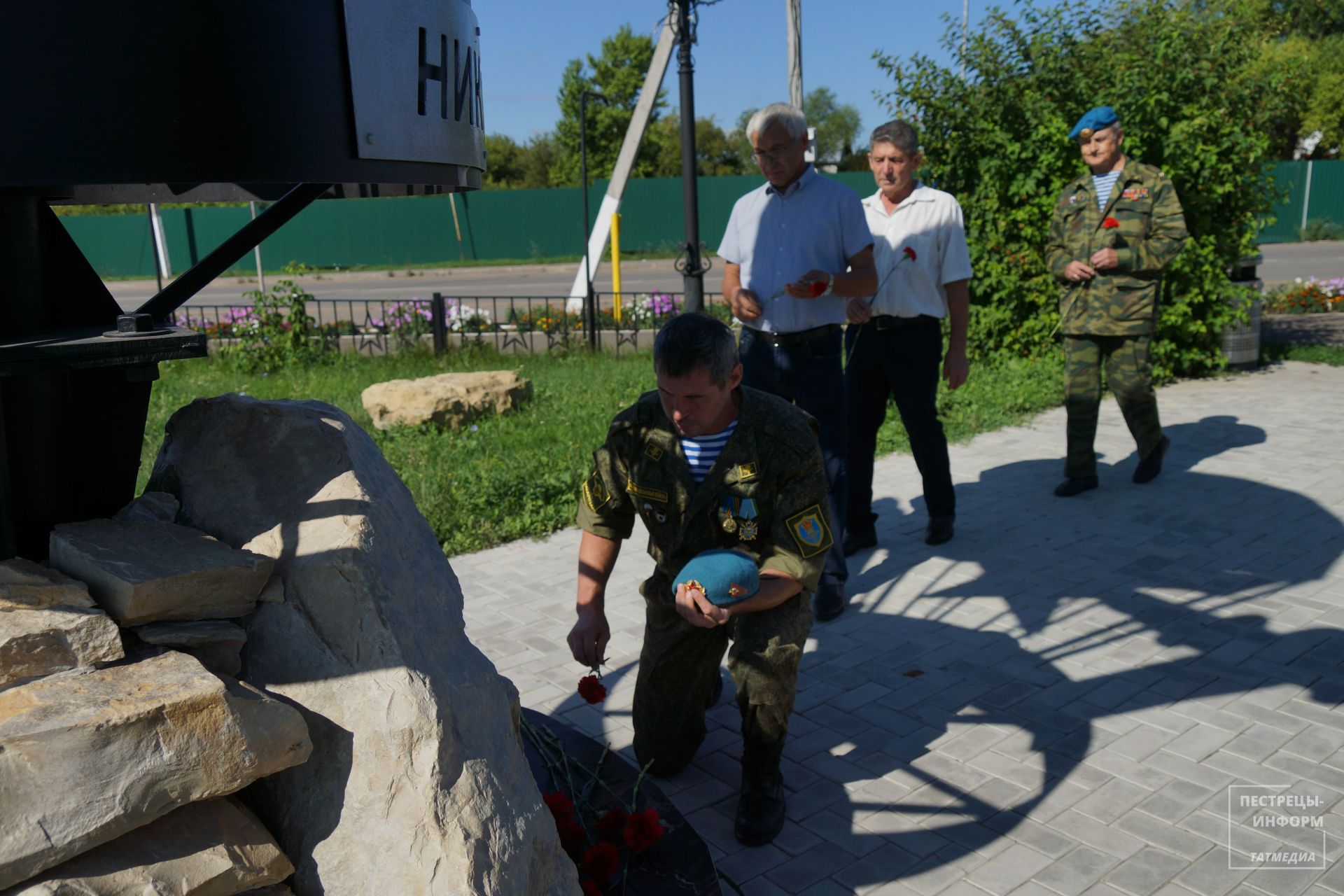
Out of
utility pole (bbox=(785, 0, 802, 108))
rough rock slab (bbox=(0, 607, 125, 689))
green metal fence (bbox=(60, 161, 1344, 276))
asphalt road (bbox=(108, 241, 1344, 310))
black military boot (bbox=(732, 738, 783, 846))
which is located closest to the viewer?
rough rock slab (bbox=(0, 607, 125, 689))

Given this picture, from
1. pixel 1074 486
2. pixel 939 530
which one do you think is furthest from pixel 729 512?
pixel 1074 486

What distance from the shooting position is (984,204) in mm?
9227

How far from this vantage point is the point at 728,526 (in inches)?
120

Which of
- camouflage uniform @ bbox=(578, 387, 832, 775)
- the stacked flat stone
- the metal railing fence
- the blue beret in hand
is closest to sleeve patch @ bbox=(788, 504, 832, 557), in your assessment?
camouflage uniform @ bbox=(578, 387, 832, 775)

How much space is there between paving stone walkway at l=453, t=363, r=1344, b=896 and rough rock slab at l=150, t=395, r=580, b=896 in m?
1.08

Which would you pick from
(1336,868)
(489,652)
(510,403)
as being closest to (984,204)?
(510,403)

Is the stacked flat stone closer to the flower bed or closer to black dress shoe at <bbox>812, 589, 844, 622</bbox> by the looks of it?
black dress shoe at <bbox>812, 589, 844, 622</bbox>

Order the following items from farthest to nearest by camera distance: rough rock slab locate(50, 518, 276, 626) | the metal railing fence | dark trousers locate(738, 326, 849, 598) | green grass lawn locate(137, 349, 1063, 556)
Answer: the metal railing fence < green grass lawn locate(137, 349, 1063, 556) < dark trousers locate(738, 326, 849, 598) < rough rock slab locate(50, 518, 276, 626)

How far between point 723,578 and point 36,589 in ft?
4.89

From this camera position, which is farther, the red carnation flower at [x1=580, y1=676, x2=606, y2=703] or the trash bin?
the trash bin

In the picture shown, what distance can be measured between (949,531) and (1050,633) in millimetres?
1136

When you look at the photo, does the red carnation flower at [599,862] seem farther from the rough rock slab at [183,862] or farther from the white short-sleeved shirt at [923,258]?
the white short-sleeved shirt at [923,258]

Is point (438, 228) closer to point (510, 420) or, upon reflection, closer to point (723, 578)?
point (510, 420)

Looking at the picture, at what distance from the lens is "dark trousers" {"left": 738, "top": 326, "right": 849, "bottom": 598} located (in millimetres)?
4453
